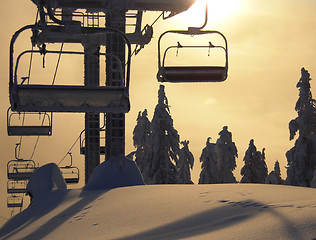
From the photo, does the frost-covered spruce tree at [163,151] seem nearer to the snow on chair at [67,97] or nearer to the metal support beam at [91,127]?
the metal support beam at [91,127]

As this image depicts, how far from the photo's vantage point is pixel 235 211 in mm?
6500

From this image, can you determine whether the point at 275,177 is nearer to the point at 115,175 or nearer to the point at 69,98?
the point at 115,175

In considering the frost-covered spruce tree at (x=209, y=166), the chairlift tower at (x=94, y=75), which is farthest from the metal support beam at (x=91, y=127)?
the frost-covered spruce tree at (x=209, y=166)

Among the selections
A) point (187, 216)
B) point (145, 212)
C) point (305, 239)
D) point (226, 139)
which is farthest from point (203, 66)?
point (226, 139)

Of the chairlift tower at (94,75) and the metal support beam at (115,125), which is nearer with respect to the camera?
the chairlift tower at (94,75)

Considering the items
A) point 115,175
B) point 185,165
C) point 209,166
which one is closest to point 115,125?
point 115,175

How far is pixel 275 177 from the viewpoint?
43250mm

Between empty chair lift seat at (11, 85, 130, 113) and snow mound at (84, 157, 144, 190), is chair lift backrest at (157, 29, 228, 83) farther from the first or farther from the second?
snow mound at (84, 157, 144, 190)

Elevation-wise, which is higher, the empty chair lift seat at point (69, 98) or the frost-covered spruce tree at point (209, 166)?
the empty chair lift seat at point (69, 98)

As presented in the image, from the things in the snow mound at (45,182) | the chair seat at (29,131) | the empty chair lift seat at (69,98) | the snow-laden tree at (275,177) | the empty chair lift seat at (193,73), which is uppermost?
the empty chair lift seat at (193,73)

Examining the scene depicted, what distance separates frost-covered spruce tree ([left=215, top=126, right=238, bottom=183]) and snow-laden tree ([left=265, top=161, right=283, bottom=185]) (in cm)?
451

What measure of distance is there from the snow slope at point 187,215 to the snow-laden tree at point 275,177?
32.6 m

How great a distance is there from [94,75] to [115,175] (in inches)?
377

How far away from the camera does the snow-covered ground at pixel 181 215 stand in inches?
209
